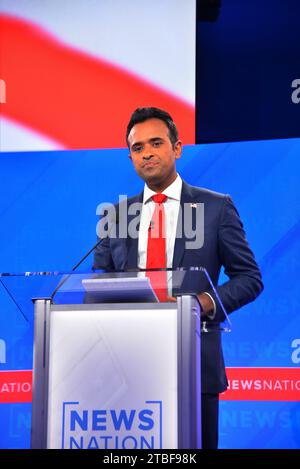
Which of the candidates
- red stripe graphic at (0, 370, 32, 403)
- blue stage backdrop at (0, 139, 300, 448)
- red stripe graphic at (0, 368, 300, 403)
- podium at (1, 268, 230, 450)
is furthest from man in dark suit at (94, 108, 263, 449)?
red stripe graphic at (0, 370, 32, 403)

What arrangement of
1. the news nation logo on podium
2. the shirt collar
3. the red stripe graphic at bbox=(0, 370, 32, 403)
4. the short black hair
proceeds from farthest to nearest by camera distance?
the red stripe graphic at bbox=(0, 370, 32, 403)
the short black hair
the shirt collar
the news nation logo on podium

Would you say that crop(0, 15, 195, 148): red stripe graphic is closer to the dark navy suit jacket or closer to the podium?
the dark navy suit jacket

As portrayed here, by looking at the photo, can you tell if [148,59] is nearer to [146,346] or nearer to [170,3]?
[170,3]

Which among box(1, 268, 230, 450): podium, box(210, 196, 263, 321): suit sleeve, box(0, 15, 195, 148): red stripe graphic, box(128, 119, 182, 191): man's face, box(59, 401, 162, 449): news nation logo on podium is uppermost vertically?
box(0, 15, 195, 148): red stripe graphic

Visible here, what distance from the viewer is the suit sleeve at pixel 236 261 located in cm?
267

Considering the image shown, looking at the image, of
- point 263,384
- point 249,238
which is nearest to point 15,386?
point 263,384

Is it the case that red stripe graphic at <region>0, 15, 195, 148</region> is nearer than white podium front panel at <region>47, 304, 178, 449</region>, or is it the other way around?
white podium front panel at <region>47, 304, 178, 449</region>

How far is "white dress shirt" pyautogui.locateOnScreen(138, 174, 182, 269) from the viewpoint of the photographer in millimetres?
2936

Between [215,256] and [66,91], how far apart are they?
6.77 ft

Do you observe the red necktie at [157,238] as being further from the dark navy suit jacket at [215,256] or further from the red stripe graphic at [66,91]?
the red stripe graphic at [66,91]

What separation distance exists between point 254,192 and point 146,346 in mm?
2199

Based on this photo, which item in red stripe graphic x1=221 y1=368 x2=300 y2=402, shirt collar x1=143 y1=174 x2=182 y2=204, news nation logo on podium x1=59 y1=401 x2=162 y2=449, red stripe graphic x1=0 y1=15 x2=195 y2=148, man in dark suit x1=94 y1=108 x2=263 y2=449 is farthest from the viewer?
red stripe graphic x1=0 y1=15 x2=195 y2=148

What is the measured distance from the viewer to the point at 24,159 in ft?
14.6

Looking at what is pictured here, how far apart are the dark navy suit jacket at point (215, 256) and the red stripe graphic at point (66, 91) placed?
4.80 feet
